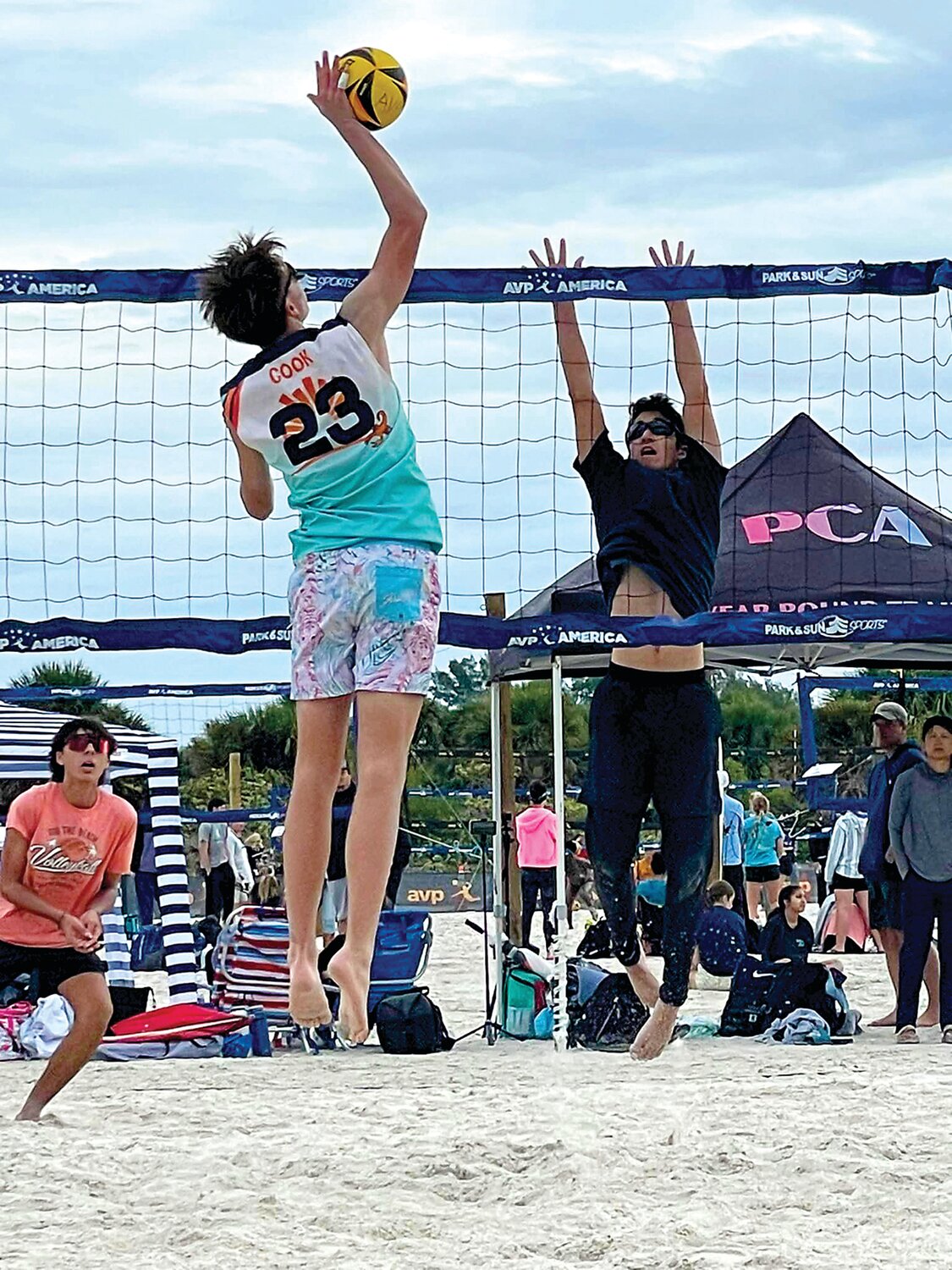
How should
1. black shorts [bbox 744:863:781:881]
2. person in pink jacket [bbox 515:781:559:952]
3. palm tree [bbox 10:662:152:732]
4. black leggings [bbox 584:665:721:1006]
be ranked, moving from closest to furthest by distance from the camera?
black leggings [bbox 584:665:721:1006] < person in pink jacket [bbox 515:781:559:952] < black shorts [bbox 744:863:781:881] < palm tree [bbox 10:662:152:732]

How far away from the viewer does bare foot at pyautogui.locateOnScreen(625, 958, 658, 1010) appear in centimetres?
559

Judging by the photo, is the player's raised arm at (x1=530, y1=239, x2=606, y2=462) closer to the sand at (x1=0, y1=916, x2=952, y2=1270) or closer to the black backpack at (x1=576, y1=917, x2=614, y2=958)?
the sand at (x1=0, y1=916, x2=952, y2=1270)

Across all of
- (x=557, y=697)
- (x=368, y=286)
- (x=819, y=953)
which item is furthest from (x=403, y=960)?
(x=368, y=286)

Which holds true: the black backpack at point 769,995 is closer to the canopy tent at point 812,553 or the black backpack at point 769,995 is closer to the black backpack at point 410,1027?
the black backpack at point 410,1027

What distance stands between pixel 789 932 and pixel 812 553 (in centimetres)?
191

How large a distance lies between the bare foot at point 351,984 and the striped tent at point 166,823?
5.62 m

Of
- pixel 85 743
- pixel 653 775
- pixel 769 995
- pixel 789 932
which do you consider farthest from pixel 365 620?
pixel 789 932

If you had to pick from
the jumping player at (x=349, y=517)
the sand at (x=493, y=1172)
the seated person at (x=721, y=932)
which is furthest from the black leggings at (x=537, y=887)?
the jumping player at (x=349, y=517)

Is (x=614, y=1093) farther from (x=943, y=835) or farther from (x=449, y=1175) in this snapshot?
(x=943, y=835)

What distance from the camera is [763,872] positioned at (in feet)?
44.7

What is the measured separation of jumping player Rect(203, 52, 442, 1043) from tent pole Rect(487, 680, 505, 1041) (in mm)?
5153

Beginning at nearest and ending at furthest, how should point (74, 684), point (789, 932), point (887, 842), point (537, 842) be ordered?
point (887, 842) < point (789, 932) < point (537, 842) < point (74, 684)

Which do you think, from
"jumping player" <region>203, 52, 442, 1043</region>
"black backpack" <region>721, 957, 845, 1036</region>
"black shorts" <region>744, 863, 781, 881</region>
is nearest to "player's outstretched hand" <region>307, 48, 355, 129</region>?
"jumping player" <region>203, 52, 442, 1043</region>

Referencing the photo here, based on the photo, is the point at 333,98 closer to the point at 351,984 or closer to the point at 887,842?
the point at 351,984
